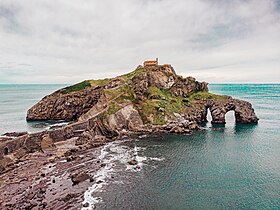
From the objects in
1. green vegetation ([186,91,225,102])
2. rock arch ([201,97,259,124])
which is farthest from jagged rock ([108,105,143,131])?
rock arch ([201,97,259,124])

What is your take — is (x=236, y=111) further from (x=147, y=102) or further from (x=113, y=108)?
(x=113, y=108)

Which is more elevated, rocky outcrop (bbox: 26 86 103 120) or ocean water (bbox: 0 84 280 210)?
rocky outcrop (bbox: 26 86 103 120)

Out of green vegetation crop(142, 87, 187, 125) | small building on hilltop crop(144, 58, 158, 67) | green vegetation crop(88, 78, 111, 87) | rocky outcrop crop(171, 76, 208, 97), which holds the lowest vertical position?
green vegetation crop(142, 87, 187, 125)

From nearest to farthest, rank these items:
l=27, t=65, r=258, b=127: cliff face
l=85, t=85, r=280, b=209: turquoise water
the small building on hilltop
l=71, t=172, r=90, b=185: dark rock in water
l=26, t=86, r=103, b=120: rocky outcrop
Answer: l=85, t=85, r=280, b=209: turquoise water, l=71, t=172, r=90, b=185: dark rock in water, l=27, t=65, r=258, b=127: cliff face, l=26, t=86, r=103, b=120: rocky outcrop, the small building on hilltop

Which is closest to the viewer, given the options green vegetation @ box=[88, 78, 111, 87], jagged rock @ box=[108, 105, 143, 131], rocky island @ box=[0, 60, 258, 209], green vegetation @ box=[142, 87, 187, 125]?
rocky island @ box=[0, 60, 258, 209]

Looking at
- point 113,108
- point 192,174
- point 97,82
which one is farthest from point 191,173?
point 97,82

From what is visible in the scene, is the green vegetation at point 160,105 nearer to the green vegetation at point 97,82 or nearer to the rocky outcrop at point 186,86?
the rocky outcrop at point 186,86

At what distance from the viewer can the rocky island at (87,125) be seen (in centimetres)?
5578

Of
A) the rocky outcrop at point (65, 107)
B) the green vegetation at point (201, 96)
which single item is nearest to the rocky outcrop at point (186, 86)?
the green vegetation at point (201, 96)

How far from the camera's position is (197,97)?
5251 inches

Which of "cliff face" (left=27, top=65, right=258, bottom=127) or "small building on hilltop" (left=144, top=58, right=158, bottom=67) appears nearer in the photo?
"cliff face" (left=27, top=65, right=258, bottom=127)

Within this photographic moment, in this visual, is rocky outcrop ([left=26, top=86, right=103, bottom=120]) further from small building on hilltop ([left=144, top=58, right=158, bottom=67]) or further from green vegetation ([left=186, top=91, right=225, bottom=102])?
green vegetation ([left=186, top=91, right=225, bottom=102])

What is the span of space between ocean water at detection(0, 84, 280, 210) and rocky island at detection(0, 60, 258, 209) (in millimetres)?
6384

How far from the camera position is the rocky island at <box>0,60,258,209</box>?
5578cm
